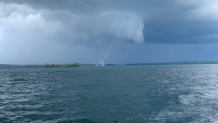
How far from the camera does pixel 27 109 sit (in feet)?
94.9

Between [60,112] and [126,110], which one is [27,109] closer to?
[60,112]

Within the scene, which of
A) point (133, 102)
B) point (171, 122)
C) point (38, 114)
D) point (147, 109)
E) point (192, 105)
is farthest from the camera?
point (133, 102)

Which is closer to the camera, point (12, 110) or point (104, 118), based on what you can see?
point (104, 118)

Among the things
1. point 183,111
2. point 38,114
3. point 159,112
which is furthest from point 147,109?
point 38,114

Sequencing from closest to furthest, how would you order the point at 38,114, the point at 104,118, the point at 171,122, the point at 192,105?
1. the point at 171,122
2. the point at 104,118
3. the point at 38,114
4. the point at 192,105

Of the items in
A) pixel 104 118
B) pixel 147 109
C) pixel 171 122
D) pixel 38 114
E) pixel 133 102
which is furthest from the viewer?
pixel 133 102

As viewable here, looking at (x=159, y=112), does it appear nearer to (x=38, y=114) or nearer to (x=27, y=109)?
(x=38, y=114)

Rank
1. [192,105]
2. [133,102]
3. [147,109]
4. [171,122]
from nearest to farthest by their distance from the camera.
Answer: [171,122]
[147,109]
[192,105]
[133,102]

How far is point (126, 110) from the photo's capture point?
27281 mm

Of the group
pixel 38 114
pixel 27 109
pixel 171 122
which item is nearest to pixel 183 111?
pixel 171 122

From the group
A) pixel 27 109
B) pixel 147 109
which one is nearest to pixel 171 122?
pixel 147 109

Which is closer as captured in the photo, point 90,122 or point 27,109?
point 90,122

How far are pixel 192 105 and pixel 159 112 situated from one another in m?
7.43

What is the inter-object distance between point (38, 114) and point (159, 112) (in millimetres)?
16334
